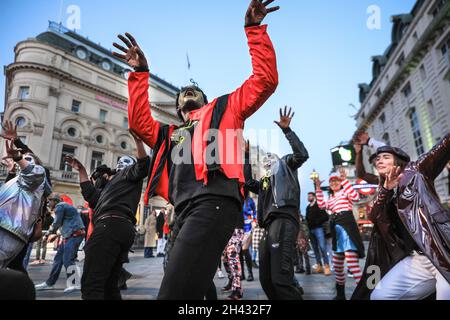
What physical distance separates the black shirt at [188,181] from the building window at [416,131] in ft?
98.1

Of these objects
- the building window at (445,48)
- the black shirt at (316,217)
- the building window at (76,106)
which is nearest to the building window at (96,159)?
the building window at (76,106)

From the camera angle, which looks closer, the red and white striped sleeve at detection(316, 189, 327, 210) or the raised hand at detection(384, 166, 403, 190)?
the raised hand at detection(384, 166, 403, 190)

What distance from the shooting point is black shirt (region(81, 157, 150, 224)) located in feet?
11.3

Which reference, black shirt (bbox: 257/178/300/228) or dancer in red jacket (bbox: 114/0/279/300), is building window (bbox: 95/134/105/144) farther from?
dancer in red jacket (bbox: 114/0/279/300)

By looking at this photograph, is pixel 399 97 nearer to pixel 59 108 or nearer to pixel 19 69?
pixel 59 108

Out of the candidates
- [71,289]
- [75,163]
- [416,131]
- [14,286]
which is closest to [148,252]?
[71,289]

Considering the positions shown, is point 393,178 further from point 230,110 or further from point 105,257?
point 105,257

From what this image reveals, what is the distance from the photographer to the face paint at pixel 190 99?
251 cm

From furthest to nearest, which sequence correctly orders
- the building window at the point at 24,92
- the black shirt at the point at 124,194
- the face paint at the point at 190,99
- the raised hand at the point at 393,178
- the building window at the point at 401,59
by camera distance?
the building window at the point at 401,59 < the building window at the point at 24,92 < the black shirt at the point at 124,194 < the raised hand at the point at 393,178 < the face paint at the point at 190,99

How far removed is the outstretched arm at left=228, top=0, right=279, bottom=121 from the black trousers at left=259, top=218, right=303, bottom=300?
179 centimetres

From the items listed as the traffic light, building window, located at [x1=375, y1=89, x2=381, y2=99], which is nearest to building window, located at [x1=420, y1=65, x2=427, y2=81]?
building window, located at [x1=375, y1=89, x2=381, y2=99]

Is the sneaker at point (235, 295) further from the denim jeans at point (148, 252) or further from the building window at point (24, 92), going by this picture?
the building window at point (24, 92)

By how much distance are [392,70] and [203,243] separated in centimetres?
3969
